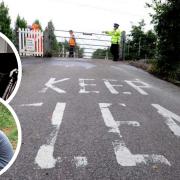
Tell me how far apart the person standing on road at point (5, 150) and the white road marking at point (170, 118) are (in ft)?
19.6

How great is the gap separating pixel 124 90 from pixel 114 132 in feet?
16.9

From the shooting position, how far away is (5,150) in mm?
1712

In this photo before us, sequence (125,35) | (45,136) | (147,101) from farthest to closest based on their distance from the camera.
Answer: (125,35)
(147,101)
(45,136)

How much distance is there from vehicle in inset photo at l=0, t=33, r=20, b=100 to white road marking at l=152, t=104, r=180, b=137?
604 centimetres

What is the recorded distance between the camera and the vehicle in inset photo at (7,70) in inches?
65.2

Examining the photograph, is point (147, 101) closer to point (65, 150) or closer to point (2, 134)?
point (65, 150)

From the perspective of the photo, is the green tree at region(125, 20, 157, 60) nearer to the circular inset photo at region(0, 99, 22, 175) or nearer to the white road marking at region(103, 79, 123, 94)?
the white road marking at region(103, 79, 123, 94)

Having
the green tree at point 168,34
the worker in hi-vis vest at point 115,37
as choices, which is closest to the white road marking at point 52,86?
the green tree at point 168,34

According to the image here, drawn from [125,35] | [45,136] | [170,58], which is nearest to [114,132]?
[45,136]

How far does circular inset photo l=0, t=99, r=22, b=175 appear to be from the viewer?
5.49ft

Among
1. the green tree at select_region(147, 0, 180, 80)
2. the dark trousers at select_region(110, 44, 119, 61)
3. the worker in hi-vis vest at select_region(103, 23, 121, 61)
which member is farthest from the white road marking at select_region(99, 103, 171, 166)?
the dark trousers at select_region(110, 44, 119, 61)

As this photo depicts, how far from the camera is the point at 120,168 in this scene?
214 inches

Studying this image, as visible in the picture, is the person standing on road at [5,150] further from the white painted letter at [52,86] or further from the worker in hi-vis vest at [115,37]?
the worker in hi-vis vest at [115,37]

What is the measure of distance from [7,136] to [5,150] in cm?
6
